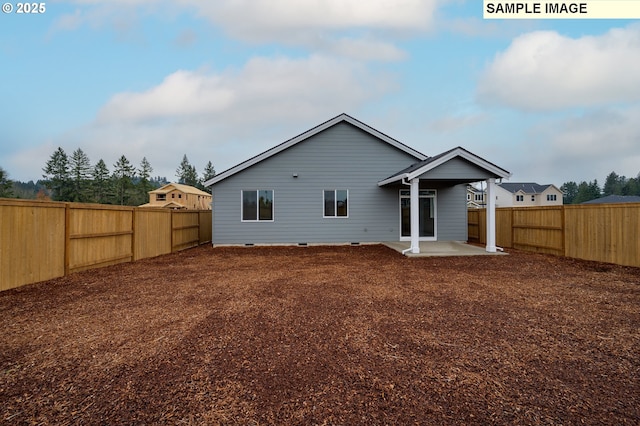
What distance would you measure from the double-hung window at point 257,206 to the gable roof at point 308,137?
115 cm

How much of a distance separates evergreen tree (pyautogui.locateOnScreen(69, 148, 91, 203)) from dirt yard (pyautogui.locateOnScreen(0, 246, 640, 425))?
56671 millimetres

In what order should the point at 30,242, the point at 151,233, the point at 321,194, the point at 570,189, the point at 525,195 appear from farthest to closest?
the point at 570,189 → the point at 525,195 → the point at 321,194 → the point at 151,233 → the point at 30,242

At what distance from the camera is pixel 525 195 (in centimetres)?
5441

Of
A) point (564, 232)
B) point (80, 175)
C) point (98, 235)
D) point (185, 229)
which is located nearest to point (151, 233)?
point (98, 235)

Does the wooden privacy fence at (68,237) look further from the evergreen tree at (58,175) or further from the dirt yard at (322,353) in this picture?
the evergreen tree at (58,175)

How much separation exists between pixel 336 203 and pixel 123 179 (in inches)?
2222

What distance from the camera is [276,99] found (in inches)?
795

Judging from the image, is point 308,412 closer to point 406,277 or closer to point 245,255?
point 406,277

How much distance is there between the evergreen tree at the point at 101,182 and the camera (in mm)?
52625

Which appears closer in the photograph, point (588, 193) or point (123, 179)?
→ point (123, 179)

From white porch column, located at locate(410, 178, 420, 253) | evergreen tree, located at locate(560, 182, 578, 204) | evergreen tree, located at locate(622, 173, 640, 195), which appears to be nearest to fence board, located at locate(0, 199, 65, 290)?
white porch column, located at locate(410, 178, 420, 253)

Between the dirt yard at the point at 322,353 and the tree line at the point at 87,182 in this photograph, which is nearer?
the dirt yard at the point at 322,353

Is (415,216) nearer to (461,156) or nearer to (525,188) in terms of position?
(461,156)

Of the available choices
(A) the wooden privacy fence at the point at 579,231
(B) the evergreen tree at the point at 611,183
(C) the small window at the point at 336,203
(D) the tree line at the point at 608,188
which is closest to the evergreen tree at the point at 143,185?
(C) the small window at the point at 336,203
